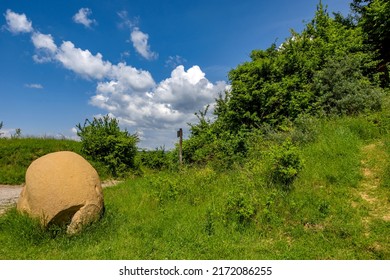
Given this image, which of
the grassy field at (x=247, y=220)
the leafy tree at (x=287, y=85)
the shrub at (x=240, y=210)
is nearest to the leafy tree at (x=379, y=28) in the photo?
the leafy tree at (x=287, y=85)

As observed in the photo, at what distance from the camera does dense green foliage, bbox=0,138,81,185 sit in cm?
1524

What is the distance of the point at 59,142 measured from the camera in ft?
60.4

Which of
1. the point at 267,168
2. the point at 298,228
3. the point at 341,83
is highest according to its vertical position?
the point at 341,83

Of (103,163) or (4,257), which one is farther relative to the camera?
(103,163)

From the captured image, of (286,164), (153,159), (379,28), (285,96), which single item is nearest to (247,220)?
(286,164)

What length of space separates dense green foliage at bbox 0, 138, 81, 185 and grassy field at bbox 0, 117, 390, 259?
777cm

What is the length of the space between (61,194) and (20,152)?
11.5 metres

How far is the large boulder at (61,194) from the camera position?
279 inches

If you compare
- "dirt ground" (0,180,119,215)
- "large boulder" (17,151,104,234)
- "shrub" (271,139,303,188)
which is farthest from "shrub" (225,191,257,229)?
"dirt ground" (0,180,119,215)

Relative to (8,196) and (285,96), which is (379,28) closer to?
(285,96)

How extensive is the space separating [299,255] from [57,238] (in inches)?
210
